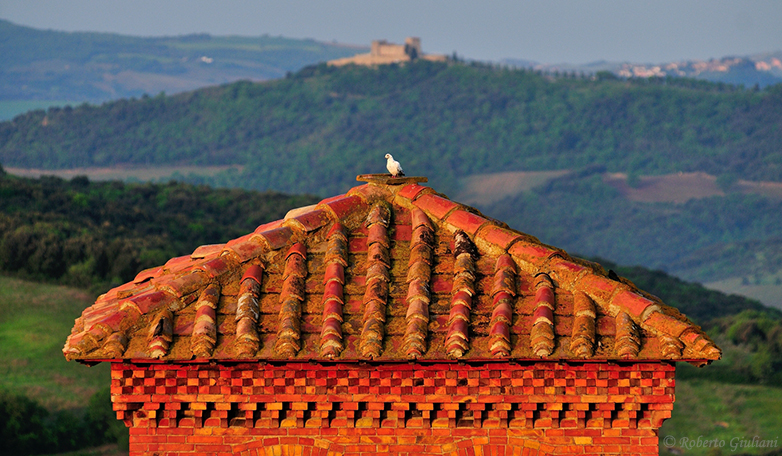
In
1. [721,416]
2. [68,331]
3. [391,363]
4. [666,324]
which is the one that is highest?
[666,324]

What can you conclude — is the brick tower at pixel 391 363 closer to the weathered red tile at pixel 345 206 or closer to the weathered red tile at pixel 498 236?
the weathered red tile at pixel 498 236

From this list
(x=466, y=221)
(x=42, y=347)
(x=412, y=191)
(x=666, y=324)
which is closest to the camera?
(x=666, y=324)

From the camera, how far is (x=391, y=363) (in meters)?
6.19

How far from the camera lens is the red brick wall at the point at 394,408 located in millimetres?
6242

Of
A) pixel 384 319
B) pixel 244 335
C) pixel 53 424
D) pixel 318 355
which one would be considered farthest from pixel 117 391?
pixel 53 424

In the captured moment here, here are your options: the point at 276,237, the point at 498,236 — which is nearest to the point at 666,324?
the point at 498,236

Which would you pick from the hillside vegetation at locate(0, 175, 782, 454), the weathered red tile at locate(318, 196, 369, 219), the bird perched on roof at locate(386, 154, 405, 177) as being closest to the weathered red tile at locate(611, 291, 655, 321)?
Answer: the weathered red tile at locate(318, 196, 369, 219)

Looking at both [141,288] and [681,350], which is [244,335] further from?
[681,350]

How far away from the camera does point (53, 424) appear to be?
1155 inches

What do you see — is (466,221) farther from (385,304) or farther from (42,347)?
(42,347)

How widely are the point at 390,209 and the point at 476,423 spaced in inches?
72.4

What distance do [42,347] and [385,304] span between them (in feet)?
99.3

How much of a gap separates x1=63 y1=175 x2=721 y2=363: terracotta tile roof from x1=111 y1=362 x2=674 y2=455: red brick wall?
0.55 feet

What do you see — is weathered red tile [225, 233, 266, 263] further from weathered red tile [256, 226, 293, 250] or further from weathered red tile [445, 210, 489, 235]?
weathered red tile [445, 210, 489, 235]
